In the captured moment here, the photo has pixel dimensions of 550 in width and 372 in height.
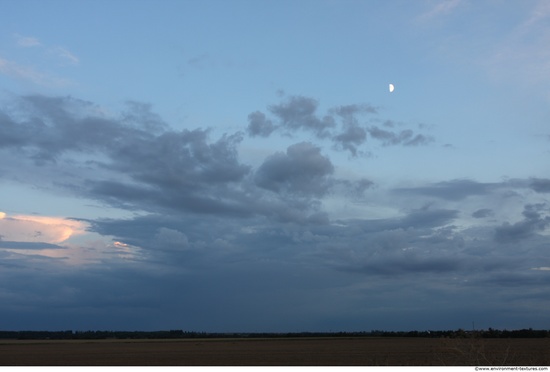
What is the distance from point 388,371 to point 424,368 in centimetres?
96

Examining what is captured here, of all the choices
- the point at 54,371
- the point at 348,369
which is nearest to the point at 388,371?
the point at 348,369

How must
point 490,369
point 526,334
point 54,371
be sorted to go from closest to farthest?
point 54,371 → point 490,369 → point 526,334

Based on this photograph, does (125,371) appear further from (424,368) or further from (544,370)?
(544,370)

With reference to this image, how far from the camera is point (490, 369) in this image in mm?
13562

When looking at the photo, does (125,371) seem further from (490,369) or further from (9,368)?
(490,369)

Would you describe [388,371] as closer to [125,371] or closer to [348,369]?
[348,369]

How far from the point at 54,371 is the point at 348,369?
247 inches

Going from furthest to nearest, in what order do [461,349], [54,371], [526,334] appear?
[526,334] → [461,349] → [54,371]

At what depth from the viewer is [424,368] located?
12.9 meters

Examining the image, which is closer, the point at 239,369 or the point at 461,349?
the point at 239,369

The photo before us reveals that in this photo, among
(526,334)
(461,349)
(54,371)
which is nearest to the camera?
(54,371)

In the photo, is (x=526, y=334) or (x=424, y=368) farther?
(x=526, y=334)

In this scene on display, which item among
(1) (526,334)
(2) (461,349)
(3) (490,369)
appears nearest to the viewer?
(3) (490,369)

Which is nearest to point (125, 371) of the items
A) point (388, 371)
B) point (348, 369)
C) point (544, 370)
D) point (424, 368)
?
point (348, 369)
